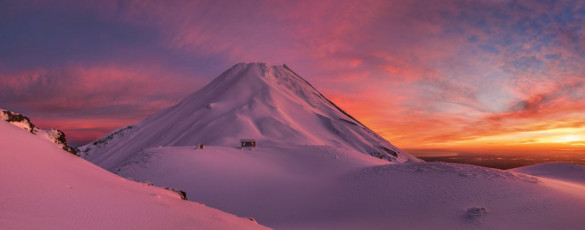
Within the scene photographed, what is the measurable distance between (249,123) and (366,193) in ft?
233

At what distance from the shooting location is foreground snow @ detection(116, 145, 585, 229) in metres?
23.6

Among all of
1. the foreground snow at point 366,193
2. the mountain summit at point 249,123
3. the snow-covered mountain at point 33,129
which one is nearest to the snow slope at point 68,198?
the snow-covered mountain at point 33,129

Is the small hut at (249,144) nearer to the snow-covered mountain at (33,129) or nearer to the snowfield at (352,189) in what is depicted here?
the snowfield at (352,189)

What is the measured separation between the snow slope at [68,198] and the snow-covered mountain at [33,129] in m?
0.86

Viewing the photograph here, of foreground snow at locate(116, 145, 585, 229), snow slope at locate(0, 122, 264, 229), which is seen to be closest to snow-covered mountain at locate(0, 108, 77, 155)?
snow slope at locate(0, 122, 264, 229)

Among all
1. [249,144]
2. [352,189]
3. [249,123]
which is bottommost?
[352,189]

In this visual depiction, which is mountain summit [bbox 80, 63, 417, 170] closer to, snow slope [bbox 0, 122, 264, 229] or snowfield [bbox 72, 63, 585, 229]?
snowfield [bbox 72, 63, 585, 229]

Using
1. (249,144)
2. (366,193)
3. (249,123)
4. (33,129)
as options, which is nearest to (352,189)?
(366,193)

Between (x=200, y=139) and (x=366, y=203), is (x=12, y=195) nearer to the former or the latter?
(x=366, y=203)

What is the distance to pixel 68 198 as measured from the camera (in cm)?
772

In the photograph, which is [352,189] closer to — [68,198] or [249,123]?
[68,198]

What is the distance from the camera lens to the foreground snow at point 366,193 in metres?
23.6

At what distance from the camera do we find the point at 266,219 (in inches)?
1056

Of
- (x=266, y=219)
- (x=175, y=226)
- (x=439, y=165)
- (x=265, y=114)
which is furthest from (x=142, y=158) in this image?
(x=265, y=114)
